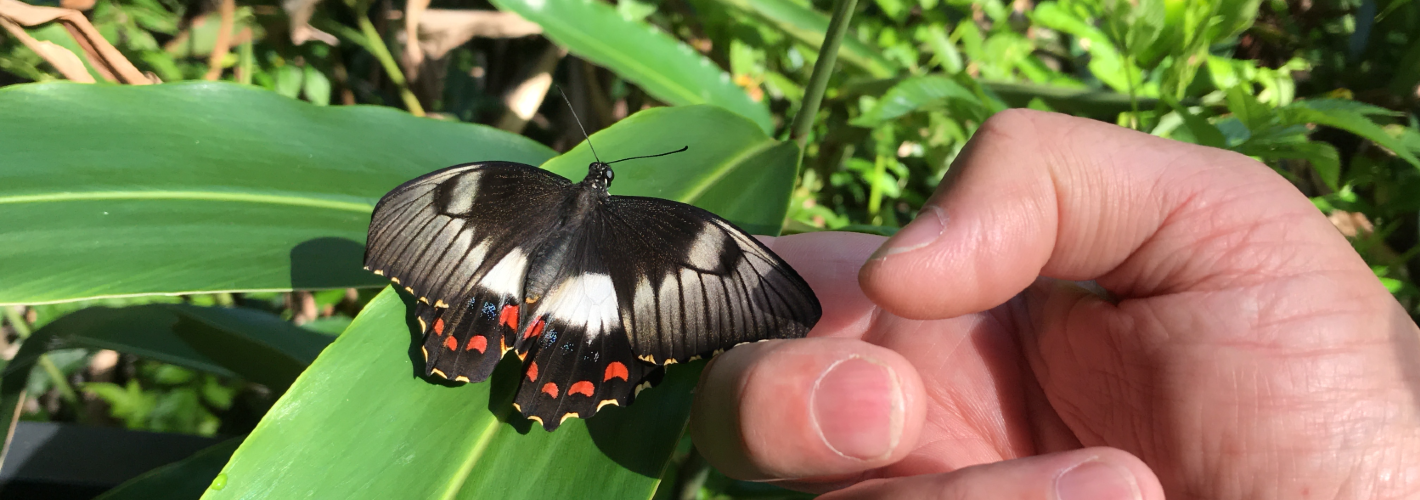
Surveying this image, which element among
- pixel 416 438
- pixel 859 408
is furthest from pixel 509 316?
pixel 859 408

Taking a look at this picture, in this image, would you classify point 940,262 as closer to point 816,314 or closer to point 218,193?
point 816,314

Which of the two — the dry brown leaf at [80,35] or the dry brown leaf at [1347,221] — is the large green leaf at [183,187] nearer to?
the dry brown leaf at [80,35]

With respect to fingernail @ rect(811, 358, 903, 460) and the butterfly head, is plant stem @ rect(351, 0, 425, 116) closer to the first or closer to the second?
the butterfly head

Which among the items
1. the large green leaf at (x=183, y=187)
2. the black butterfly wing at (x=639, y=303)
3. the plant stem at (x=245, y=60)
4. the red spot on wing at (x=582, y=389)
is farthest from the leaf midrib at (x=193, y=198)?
the plant stem at (x=245, y=60)

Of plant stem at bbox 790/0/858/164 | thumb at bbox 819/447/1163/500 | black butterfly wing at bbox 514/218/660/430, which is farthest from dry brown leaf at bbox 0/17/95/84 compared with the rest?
thumb at bbox 819/447/1163/500

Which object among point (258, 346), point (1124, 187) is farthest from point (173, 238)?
point (1124, 187)
